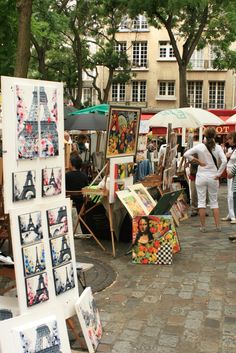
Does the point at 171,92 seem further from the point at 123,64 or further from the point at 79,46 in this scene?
the point at 79,46

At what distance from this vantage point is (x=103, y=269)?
6.31 m

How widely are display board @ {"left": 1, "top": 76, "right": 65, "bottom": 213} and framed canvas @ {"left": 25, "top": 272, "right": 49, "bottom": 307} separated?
545 millimetres

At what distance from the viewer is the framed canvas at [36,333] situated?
3.19 meters

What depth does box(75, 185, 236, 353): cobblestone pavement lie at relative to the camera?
4.11 metres

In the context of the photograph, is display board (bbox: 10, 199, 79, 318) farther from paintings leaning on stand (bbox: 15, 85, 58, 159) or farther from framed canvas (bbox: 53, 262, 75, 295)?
paintings leaning on stand (bbox: 15, 85, 58, 159)

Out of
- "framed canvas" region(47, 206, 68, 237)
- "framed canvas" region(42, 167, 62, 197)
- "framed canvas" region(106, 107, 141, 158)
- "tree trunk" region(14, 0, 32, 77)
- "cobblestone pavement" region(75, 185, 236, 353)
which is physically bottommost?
"cobblestone pavement" region(75, 185, 236, 353)

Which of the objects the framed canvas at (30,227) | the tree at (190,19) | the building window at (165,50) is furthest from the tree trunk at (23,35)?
the building window at (165,50)

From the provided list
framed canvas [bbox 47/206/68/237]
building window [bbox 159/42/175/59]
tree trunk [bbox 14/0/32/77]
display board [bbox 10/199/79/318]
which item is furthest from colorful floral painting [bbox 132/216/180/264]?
building window [bbox 159/42/175/59]

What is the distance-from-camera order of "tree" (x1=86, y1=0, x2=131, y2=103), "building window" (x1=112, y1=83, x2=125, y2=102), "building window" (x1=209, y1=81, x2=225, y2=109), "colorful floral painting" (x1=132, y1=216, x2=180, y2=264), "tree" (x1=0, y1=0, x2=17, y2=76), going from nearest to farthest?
"colorful floral painting" (x1=132, y1=216, x2=180, y2=264)
"tree" (x1=0, y1=0, x2=17, y2=76)
"tree" (x1=86, y1=0, x2=131, y2=103)
"building window" (x1=209, y1=81, x2=225, y2=109)
"building window" (x1=112, y1=83, x2=125, y2=102)

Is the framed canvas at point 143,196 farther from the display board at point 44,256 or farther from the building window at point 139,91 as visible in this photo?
the building window at point 139,91

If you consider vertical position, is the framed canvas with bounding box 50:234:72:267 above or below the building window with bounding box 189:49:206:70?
below

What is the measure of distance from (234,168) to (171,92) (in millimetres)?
32672

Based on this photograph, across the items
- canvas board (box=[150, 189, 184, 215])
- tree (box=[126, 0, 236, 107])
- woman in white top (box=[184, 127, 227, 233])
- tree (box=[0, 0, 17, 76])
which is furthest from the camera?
tree (box=[126, 0, 236, 107])

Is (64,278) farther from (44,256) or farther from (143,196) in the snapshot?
(143,196)
